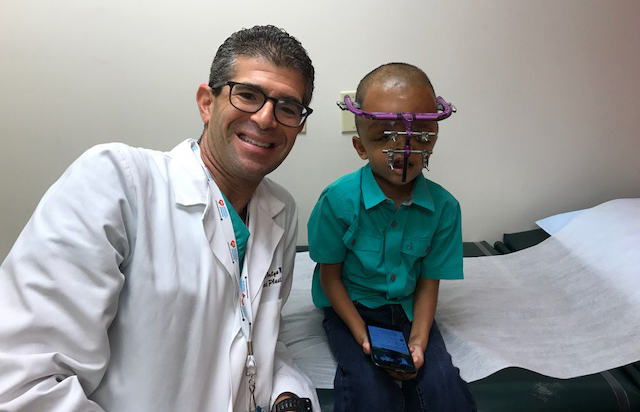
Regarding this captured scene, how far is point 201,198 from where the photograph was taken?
0.89 m

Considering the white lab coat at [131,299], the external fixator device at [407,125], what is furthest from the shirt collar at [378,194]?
the white lab coat at [131,299]

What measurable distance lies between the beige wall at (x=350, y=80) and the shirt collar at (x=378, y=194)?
23.6 inches

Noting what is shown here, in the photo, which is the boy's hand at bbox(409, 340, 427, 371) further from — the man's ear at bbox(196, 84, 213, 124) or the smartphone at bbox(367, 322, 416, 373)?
the man's ear at bbox(196, 84, 213, 124)

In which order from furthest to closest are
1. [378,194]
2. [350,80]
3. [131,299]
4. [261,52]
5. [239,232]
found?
1. [350,80]
2. [378,194]
3. [239,232]
4. [261,52]
5. [131,299]

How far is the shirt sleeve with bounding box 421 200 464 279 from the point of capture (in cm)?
126

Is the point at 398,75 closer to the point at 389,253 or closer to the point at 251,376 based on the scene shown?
the point at 389,253

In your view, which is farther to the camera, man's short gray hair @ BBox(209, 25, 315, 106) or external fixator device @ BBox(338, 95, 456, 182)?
external fixator device @ BBox(338, 95, 456, 182)

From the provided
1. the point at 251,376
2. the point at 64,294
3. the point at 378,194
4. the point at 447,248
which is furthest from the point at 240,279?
the point at 447,248

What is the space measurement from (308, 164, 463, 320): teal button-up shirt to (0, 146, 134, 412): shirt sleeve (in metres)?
0.62

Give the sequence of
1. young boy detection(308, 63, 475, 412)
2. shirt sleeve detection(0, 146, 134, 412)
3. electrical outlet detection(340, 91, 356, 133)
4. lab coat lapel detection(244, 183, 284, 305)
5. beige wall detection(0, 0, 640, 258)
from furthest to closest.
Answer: electrical outlet detection(340, 91, 356, 133) < beige wall detection(0, 0, 640, 258) < young boy detection(308, 63, 475, 412) < lab coat lapel detection(244, 183, 284, 305) < shirt sleeve detection(0, 146, 134, 412)

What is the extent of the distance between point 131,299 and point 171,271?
0.28 feet

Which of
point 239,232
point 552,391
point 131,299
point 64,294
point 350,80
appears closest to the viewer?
point 64,294

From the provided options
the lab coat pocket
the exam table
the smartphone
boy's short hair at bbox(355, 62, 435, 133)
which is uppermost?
boy's short hair at bbox(355, 62, 435, 133)

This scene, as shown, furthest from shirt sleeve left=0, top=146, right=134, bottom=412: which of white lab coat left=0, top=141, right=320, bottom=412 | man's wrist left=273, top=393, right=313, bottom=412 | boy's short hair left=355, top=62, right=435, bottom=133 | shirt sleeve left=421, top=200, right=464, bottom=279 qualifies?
shirt sleeve left=421, top=200, right=464, bottom=279
